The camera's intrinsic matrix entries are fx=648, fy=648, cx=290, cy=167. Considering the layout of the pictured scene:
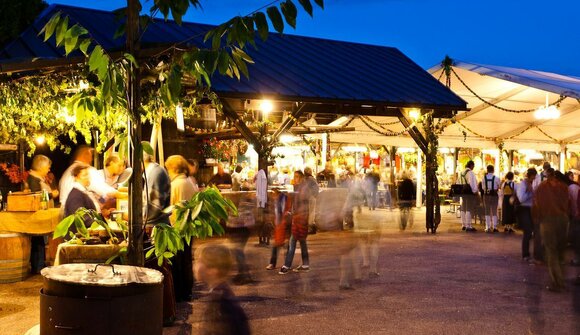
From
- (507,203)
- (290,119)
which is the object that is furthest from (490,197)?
(290,119)

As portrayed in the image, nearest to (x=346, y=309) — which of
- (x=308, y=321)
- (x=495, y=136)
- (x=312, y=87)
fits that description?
(x=308, y=321)

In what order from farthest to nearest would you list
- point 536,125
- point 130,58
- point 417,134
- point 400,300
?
point 536,125, point 417,134, point 400,300, point 130,58

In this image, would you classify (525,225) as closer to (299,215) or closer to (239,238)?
(299,215)

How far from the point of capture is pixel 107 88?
358cm

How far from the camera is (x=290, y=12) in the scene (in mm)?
3590

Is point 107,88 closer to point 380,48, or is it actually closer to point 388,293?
point 388,293

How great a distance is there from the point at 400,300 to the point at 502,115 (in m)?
14.9

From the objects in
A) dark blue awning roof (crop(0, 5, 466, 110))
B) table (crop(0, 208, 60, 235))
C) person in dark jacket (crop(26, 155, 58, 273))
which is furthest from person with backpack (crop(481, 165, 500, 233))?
table (crop(0, 208, 60, 235))

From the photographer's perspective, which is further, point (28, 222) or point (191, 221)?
point (28, 222)

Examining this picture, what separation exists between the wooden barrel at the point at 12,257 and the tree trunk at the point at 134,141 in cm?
635

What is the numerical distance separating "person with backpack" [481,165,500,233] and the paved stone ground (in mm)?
4873

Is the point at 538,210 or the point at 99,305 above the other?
the point at 538,210

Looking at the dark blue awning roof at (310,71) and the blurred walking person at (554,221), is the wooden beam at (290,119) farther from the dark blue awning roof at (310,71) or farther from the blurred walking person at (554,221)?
the blurred walking person at (554,221)

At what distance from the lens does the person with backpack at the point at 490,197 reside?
17609mm
